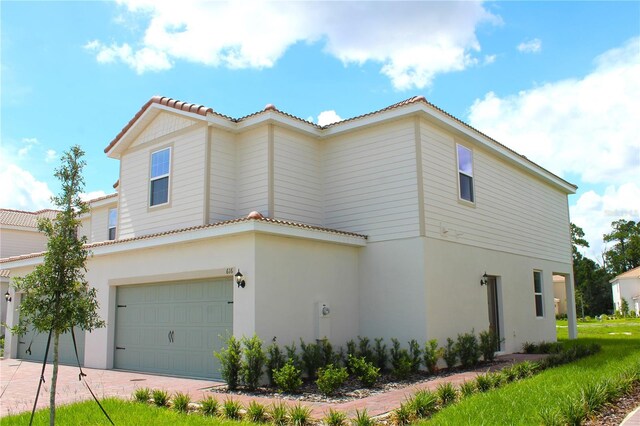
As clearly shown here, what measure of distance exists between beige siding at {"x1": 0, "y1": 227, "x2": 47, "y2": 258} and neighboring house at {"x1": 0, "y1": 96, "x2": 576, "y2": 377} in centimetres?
1593

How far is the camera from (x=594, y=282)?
206 feet

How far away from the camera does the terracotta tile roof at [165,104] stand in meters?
14.4

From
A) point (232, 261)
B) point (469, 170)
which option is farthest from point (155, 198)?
point (469, 170)

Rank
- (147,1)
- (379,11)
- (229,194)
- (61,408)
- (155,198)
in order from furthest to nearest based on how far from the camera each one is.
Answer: (155,198) → (229,194) → (379,11) → (147,1) → (61,408)

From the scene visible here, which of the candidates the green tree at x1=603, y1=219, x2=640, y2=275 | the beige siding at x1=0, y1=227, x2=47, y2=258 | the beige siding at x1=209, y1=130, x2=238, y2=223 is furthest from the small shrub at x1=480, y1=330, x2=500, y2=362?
the green tree at x1=603, y1=219, x2=640, y2=275

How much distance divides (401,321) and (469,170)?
5.05 m

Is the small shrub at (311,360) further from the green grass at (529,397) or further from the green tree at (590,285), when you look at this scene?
the green tree at (590,285)

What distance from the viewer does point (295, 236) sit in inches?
489

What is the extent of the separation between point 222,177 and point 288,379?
6240mm

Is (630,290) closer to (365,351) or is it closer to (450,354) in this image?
(450,354)

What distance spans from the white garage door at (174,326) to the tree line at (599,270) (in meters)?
49.6

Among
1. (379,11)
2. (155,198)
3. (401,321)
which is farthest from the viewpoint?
(155,198)

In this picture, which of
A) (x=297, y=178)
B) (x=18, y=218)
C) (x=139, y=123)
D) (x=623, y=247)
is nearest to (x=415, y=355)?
(x=297, y=178)

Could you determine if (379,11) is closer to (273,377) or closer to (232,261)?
(232,261)
